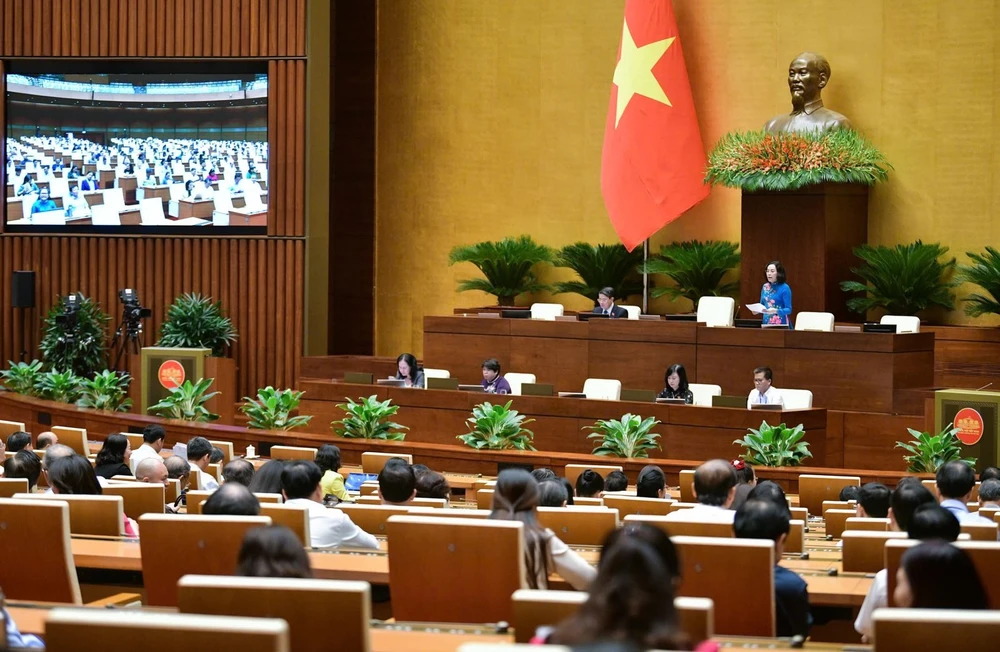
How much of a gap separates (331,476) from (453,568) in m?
3.39

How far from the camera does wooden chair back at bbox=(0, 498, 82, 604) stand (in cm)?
400

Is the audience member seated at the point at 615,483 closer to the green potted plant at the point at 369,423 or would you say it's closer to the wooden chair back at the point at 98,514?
the wooden chair back at the point at 98,514

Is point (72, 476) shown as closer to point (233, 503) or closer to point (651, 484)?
point (233, 503)

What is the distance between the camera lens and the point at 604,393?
37.0 ft

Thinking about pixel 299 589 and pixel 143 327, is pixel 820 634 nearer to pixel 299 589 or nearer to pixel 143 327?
pixel 299 589

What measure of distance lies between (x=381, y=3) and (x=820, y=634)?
12976mm

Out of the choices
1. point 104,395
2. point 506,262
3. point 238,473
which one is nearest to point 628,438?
point 238,473

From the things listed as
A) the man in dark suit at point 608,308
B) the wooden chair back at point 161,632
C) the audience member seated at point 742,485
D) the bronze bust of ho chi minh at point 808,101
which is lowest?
the audience member seated at point 742,485

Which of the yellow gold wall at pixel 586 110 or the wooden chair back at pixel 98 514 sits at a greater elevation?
the yellow gold wall at pixel 586 110

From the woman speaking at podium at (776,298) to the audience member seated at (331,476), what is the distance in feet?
17.9

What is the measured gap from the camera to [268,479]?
577 centimetres

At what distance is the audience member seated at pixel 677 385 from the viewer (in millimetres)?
10805

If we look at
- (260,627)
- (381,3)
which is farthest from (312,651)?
(381,3)

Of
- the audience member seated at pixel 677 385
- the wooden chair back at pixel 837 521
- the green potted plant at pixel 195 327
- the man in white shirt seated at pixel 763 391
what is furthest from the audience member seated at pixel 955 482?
the green potted plant at pixel 195 327
